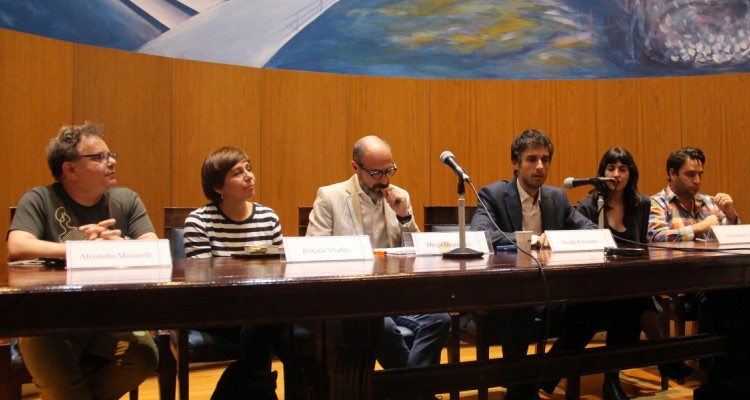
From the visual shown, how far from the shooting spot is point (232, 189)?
2.49m

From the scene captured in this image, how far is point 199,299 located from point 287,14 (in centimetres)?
514

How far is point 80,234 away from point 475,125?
168 inches

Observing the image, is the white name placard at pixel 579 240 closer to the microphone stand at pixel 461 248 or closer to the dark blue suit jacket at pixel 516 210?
the microphone stand at pixel 461 248

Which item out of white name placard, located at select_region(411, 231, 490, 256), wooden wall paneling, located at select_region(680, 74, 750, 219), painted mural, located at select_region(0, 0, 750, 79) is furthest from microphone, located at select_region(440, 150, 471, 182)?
wooden wall paneling, located at select_region(680, 74, 750, 219)

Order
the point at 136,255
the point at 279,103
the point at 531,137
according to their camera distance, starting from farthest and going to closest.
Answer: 1. the point at 279,103
2. the point at 531,137
3. the point at 136,255

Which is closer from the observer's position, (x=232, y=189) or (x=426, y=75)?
(x=232, y=189)

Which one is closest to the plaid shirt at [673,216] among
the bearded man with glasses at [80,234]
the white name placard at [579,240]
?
the white name placard at [579,240]

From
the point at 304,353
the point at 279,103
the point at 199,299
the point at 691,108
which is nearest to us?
the point at 199,299

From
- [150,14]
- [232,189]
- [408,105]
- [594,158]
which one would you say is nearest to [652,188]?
[594,158]

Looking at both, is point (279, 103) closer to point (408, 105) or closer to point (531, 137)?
point (408, 105)

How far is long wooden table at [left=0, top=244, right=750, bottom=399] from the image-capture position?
1.09m

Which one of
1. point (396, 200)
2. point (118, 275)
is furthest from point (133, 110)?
point (118, 275)

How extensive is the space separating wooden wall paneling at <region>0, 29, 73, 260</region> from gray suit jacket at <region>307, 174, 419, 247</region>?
209 cm

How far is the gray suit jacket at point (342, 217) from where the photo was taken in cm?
274
